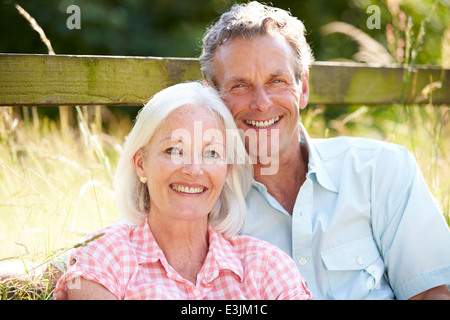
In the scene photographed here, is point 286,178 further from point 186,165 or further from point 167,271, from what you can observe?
point 167,271

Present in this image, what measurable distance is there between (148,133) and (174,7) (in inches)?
243

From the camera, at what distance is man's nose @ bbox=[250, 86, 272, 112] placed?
2258 millimetres

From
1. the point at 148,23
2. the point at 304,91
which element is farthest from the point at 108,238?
the point at 148,23

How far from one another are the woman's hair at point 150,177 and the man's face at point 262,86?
157mm

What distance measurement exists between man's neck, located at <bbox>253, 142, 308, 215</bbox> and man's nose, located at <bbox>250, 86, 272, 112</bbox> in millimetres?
241

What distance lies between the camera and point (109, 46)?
7.10 meters

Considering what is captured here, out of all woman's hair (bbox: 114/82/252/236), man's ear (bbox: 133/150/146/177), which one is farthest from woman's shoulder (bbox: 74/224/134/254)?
man's ear (bbox: 133/150/146/177)

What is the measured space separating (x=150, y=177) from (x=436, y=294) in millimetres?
1202

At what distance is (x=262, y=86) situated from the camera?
229cm

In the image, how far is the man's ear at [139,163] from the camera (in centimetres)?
203

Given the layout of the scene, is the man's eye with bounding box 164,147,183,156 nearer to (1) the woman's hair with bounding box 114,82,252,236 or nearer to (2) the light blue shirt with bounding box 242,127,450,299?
(1) the woman's hair with bounding box 114,82,252,236
